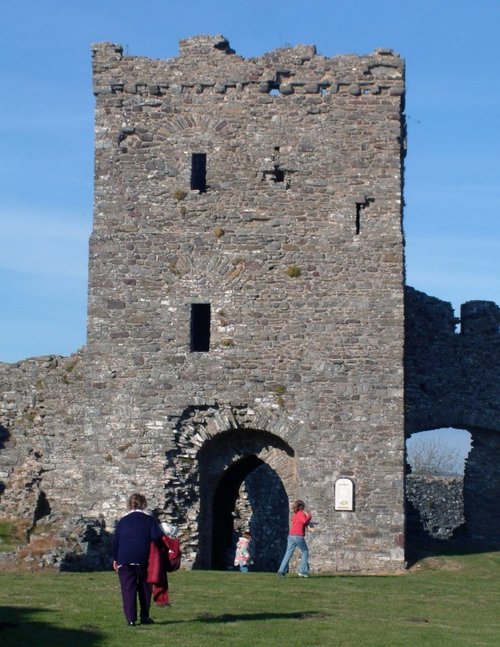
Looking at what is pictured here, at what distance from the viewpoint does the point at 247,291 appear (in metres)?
26.3

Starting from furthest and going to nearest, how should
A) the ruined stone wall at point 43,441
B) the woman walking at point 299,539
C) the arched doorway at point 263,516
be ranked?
the arched doorway at point 263,516 < the ruined stone wall at point 43,441 < the woman walking at point 299,539

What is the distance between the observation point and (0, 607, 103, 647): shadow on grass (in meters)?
14.3

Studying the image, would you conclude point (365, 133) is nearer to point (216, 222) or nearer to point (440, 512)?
point (216, 222)

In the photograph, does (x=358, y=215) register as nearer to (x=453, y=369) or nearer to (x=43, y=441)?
(x=453, y=369)

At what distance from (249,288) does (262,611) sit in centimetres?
981

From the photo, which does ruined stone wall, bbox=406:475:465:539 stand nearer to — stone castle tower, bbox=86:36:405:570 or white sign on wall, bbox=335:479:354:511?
white sign on wall, bbox=335:479:354:511

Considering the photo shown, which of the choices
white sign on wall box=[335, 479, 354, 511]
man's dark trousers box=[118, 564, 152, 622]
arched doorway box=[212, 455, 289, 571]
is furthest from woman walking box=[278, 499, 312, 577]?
arched doorway box=[212, 455, 289, 571]

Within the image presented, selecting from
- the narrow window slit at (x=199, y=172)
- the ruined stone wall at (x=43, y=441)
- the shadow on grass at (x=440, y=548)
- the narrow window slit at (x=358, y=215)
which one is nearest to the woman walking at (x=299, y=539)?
the shadow on grass at (x=440, y=548)

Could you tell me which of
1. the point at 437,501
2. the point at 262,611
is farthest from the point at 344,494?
the point at 437,501

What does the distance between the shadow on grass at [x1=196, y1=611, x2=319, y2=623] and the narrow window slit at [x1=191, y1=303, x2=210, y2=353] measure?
9.94 metres

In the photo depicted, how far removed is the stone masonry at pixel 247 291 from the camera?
25.8 meters

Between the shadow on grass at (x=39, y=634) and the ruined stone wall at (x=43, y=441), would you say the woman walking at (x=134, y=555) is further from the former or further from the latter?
the ruined stone wall at (x=43, y=441)

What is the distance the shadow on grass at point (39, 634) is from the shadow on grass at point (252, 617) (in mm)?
1750

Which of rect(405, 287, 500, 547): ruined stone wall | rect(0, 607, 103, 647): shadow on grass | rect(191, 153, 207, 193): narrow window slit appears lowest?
rect(0, 607, 103, 647): shadow on grass
